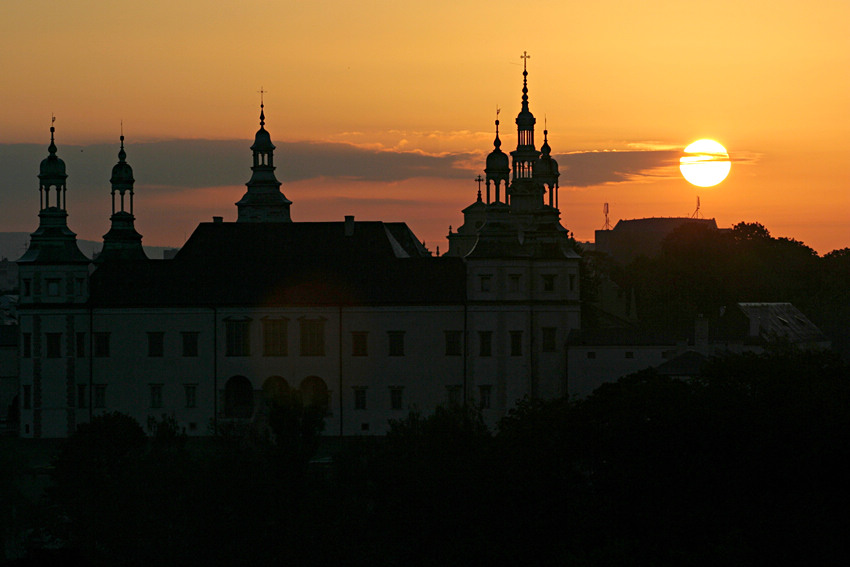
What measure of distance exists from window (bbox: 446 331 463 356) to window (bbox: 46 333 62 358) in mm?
19820

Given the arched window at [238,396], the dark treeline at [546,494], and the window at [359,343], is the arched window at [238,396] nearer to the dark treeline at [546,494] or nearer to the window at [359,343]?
the window at [359,343]

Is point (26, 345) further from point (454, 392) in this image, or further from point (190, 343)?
point (454, 392)

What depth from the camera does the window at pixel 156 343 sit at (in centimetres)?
9219

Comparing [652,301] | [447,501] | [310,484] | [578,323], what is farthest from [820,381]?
[652,301]

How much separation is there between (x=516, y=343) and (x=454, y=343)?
3.18 metres

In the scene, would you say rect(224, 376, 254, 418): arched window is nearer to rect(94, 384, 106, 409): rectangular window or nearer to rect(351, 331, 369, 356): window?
rect(351, 331, 369, 356): window

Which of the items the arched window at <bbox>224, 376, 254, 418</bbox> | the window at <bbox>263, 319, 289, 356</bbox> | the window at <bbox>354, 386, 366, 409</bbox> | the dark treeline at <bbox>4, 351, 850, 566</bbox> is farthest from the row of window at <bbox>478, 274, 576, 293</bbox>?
the dark treeline at <bbox>4, 351, 850, 566</bbox>

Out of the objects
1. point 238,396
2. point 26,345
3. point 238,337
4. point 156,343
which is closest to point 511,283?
point 238,337

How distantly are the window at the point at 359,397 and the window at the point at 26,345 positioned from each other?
16.8 m

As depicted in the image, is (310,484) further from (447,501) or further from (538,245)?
(538,245)

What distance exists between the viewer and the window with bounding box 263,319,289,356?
92.2 meters

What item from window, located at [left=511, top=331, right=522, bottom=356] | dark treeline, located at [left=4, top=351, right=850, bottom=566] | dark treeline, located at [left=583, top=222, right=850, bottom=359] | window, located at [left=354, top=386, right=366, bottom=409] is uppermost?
dark treeline, located at [left=583, top=222, right=850, bottom=359]

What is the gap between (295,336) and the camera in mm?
92250

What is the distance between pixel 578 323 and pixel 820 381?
102ft
